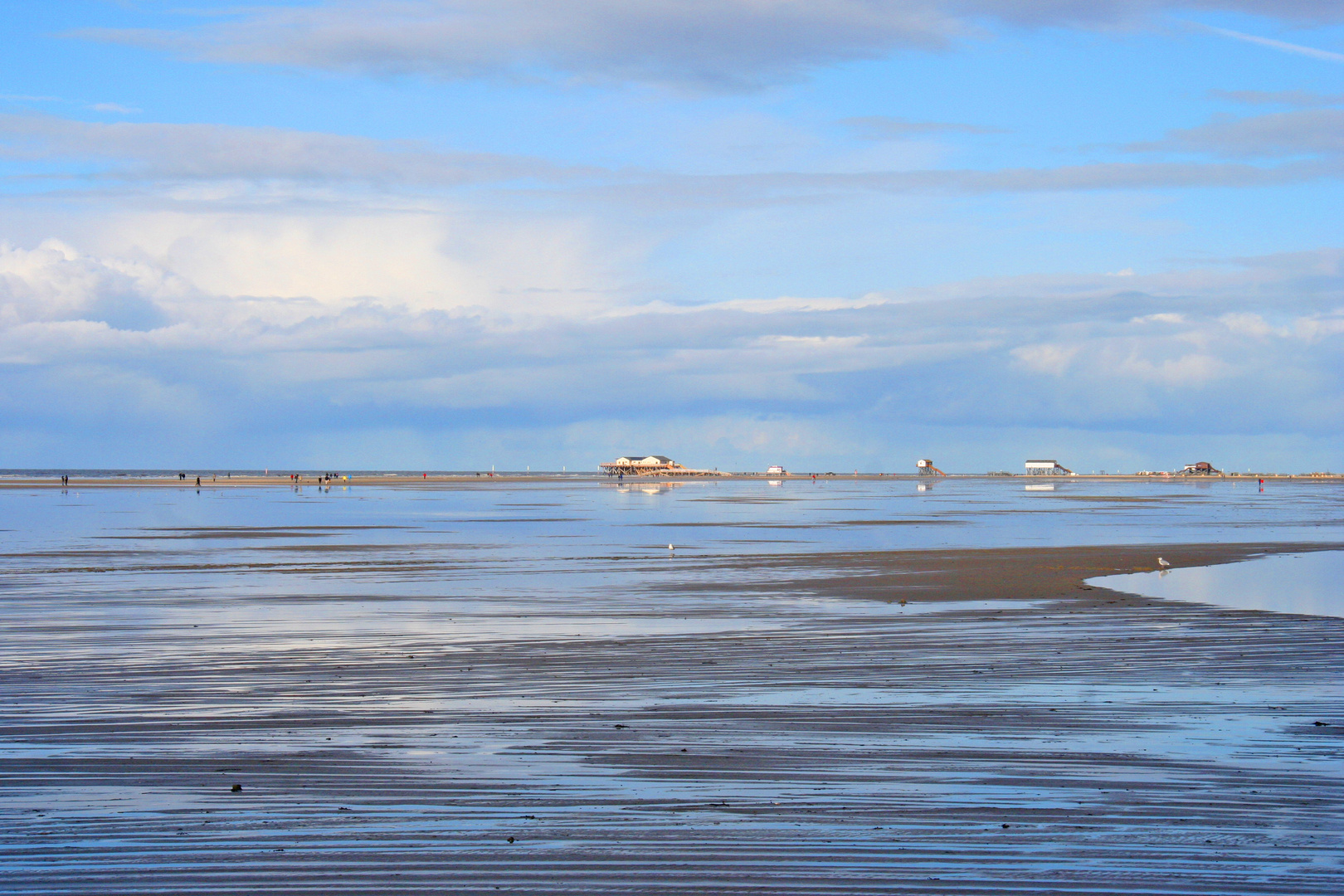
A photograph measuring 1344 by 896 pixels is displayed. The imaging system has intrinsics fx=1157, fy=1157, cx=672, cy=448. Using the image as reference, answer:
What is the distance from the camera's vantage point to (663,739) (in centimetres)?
1112

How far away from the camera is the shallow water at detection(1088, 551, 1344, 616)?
23641 mm

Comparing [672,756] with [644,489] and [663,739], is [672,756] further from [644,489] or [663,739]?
[644,489]

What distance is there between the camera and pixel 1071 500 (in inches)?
3932

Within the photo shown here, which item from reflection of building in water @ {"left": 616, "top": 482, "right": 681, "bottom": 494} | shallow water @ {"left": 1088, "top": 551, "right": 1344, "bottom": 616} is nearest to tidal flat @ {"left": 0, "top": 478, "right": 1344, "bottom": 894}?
shallow water @ {"left": 1088, "top": 551, "right": 1344, "bottom": 616}

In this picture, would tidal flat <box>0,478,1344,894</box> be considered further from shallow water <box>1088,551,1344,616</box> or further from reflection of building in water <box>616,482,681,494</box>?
reflection of building in water <box>616,482,681,494</box>

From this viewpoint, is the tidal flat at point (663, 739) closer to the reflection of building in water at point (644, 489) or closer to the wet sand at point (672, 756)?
the wet sand at point (672, 756)

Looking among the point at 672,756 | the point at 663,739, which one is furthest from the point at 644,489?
the point at 672,756

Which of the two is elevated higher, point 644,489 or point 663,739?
point 644,489

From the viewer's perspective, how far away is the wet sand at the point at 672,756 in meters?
7.64

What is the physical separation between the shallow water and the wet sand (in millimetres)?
3221

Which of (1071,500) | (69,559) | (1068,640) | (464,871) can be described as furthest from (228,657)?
(1071,500)

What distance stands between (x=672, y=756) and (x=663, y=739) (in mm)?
654

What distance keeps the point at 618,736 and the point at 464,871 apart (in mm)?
3832

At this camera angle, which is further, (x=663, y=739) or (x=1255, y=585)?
(x=1255, y=585)
